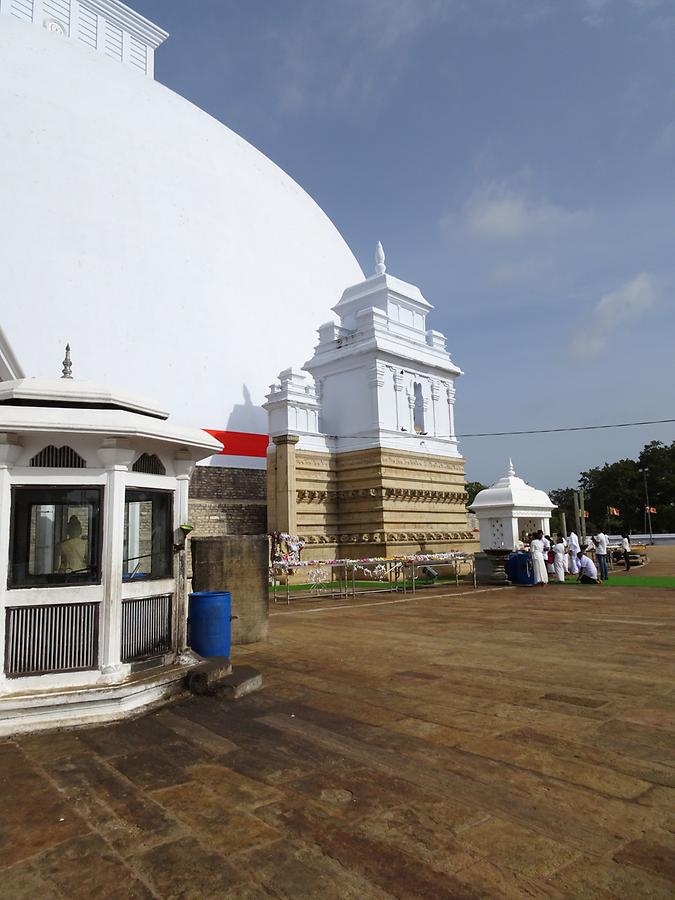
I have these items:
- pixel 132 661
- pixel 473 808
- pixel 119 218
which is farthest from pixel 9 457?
pixel 119 218

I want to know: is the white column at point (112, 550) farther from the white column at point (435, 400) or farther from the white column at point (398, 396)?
the white column at point (435, 400)

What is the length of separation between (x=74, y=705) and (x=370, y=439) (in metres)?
17.4

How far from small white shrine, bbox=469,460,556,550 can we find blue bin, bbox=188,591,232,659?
14.4m

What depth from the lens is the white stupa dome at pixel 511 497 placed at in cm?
2025

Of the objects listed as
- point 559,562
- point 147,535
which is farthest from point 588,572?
point 147,535

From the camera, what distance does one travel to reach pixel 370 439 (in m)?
21.8

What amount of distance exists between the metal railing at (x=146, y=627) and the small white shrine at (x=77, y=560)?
0.01m

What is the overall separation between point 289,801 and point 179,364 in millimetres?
21306

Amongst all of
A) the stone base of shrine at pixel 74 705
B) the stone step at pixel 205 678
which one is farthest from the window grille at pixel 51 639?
the stone step at pixel 205 678

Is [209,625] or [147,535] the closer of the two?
[147,535]

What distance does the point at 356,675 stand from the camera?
640cm

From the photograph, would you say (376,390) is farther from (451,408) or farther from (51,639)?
(51,639)

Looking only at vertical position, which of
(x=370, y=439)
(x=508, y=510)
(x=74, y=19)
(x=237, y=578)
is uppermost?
(x=74, y=19)

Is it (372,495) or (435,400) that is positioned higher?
(435,400)
